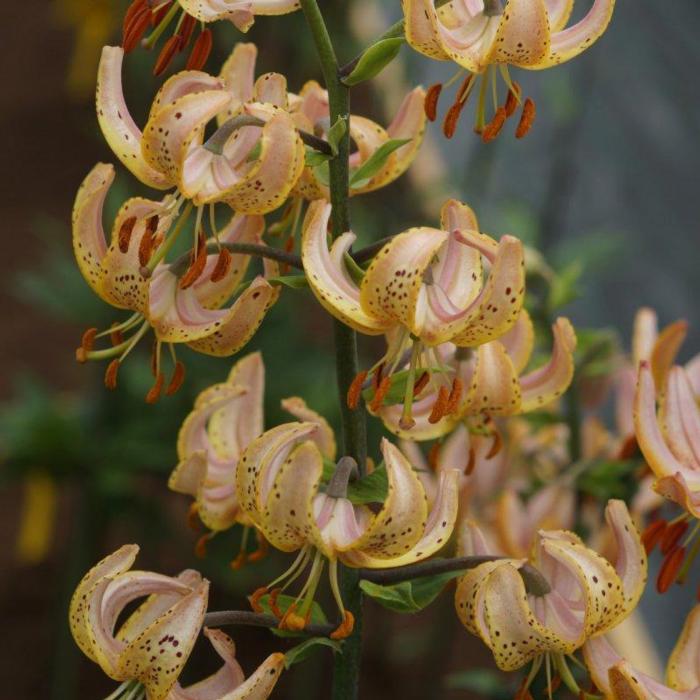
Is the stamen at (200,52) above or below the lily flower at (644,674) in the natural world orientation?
above

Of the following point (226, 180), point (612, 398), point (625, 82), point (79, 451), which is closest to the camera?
point (226, 180)

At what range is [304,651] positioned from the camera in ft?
2.35

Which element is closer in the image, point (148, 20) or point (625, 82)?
point (148, 20)

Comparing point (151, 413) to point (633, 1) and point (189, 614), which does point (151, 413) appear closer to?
point (189, 614)

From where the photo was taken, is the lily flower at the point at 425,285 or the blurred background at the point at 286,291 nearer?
the lily flower at the point at 425,285

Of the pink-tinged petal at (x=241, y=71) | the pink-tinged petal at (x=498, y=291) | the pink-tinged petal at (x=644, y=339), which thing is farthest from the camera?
the pink-tinged petal at (x=644, y=339)

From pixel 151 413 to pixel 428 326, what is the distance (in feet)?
4.26

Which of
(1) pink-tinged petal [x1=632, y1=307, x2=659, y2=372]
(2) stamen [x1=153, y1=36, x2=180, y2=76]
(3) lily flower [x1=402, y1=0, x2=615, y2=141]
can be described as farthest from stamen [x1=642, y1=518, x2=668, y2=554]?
(2) stamen [x1=153, y1=36, x2=180, y2=76]

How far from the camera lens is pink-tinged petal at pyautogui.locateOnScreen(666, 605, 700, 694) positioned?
30.3 inches

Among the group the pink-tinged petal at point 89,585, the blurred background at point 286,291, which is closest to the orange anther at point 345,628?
the pink-tinged petal at point 89,585

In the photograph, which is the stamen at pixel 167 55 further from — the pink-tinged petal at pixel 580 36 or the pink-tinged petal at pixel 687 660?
the pink-tinged petal at pixel 687 660

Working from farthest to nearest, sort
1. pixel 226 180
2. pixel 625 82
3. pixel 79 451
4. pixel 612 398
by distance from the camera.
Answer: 1. pixel 625 82
2. pixel 612 398
3. pixel 79 451
4. pixel 226 180

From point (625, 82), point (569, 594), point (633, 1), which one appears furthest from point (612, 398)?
point (569, 594)

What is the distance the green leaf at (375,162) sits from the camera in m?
0.70
